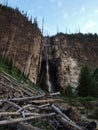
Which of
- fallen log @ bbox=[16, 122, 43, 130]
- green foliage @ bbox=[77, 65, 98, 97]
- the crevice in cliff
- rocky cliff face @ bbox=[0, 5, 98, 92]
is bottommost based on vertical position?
fallen log @ bbox=[16, 122, 43, 130]

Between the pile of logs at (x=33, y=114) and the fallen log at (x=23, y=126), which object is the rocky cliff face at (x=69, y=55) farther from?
the fallen log at (x=23, y=126)

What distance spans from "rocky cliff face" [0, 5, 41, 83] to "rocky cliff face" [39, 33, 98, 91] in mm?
4109

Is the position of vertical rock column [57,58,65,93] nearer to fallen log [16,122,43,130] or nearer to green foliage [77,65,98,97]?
green foliage [77,65,98,97]

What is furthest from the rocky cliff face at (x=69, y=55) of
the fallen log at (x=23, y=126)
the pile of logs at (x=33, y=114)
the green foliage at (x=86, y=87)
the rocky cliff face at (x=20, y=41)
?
the fallen log at (x=23, y=126)

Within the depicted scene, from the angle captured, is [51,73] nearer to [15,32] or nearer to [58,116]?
[15,32]

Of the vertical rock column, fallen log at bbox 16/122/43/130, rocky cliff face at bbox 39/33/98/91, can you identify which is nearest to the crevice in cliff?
rocky cliff face at bbox 39/33/98/91

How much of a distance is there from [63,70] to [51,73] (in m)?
2.39

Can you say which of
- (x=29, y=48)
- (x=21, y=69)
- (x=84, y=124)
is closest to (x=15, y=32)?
(x=29, y=48)

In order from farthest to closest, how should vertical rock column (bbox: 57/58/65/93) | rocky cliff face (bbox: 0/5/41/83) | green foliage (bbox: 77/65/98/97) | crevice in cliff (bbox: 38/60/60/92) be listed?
crevice in cliff (bbox: 38/60/60/92), vertical rock column (bbox: 57/58/65/93), rocky cliff face (bbox: 0/5/41/83), green foliage (bbox: 77/65/98/97)

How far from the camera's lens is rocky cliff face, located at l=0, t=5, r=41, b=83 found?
5075 cm

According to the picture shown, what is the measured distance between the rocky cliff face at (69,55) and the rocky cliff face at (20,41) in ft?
13.5

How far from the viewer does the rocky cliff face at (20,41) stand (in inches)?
1998

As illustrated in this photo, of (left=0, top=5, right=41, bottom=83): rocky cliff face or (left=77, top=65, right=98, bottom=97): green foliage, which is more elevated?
(left=0, top=5, right=41, bottom=83): rocky cliff face

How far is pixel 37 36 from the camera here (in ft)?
187
